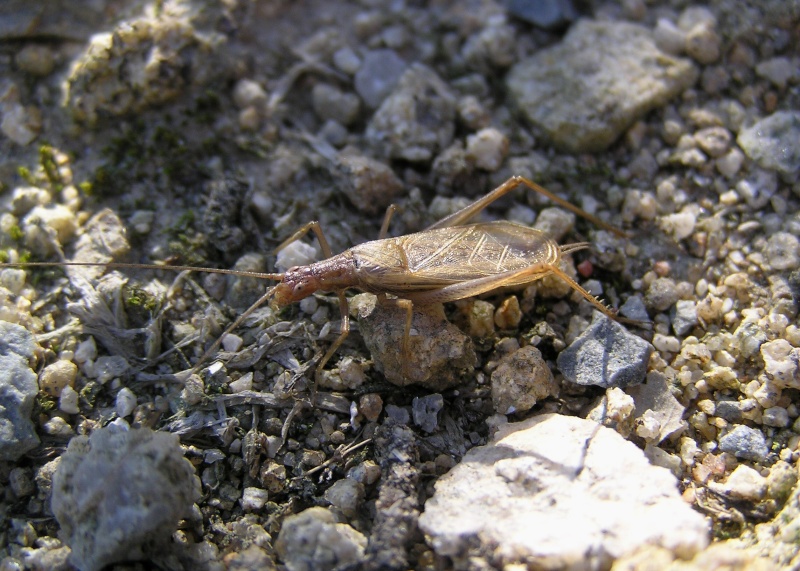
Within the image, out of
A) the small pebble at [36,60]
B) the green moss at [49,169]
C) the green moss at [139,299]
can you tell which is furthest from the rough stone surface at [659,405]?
the small pebble at [36,60]

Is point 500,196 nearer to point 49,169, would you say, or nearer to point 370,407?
point 370,407

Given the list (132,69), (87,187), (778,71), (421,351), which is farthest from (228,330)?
(778,71)

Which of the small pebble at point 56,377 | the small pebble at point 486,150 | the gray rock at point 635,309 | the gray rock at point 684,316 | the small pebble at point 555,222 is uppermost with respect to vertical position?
the small pebble at point 486,150

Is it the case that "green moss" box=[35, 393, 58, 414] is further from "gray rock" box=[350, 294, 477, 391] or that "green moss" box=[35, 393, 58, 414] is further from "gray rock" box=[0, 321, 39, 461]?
"gray rock" box=[350, 294, 477, 391]

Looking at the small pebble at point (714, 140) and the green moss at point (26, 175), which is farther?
the small pebble at point (714, 140)

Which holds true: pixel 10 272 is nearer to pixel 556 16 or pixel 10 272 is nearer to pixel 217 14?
pixel 217 14

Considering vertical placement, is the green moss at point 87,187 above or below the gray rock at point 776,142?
above

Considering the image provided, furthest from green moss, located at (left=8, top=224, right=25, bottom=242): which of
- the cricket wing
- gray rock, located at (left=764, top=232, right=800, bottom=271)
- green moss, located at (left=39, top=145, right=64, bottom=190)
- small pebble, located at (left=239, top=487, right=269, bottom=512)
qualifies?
gray rock, located at (left=764, top=232, right=800, bottom=271)

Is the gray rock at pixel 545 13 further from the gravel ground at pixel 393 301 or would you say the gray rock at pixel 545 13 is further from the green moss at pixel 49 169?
the green moss at pixel 49 169
